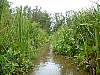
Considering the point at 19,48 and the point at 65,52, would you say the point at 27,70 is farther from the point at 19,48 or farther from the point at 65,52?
the point at 65,52

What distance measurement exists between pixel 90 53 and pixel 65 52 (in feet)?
15.9

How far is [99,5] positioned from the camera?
5.34 metres

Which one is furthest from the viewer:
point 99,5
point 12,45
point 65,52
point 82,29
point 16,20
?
point 65,52

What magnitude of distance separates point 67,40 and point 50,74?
16.5 ft

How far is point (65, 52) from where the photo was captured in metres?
11.5

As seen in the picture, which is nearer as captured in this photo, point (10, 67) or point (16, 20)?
point (10, 67)

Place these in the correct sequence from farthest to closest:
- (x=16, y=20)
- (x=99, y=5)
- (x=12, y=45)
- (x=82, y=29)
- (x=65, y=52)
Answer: (x=65, y=52) < (x=82, y=29) < (x=16, y=20) < (x=12, y=45) < (x=99, y=5)

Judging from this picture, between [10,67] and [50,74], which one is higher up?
[10,67]

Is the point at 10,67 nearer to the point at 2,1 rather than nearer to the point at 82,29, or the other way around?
the point at 2,1

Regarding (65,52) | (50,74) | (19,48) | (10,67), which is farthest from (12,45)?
(65,52)

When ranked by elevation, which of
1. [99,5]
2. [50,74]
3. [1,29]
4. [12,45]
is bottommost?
[50,74]

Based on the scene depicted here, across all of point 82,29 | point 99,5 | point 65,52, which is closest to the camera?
point 99,5

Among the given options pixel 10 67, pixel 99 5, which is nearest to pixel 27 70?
pixel 10 67

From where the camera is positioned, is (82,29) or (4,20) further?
(82,29)
